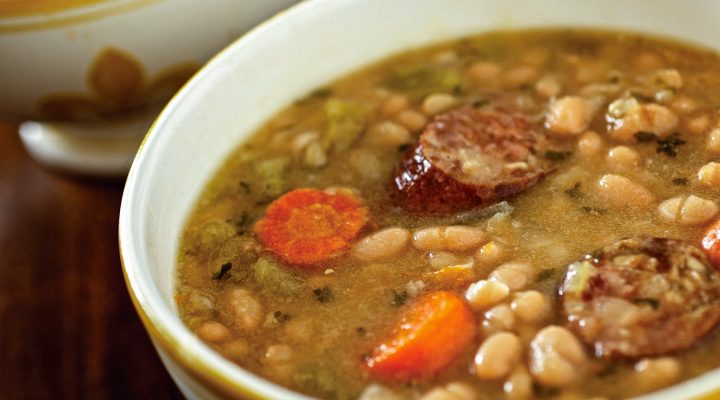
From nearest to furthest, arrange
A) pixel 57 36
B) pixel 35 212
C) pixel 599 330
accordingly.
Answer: pixel 599 330 < pixel 57 36 < pixel 35 212

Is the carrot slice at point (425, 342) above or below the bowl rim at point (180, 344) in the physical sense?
below

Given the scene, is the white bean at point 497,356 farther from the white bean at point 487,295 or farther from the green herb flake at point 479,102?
the green herb flake at point 479,102

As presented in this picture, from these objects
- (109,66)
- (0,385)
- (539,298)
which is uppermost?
(539,298)

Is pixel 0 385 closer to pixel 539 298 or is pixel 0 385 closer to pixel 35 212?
pixel 35 212

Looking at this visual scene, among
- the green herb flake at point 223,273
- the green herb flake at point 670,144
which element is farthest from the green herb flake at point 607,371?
the green herb flake at point 223,273

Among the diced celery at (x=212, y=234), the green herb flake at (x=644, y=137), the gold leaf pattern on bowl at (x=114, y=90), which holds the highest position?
the green herb flake at (x=644, y=137)

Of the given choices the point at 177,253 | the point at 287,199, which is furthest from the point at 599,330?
the point at 177,253

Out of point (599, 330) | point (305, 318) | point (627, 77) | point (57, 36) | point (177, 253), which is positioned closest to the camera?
point (599, 330)

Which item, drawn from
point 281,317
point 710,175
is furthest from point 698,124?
point 281,317

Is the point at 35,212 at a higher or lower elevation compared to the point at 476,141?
lower
